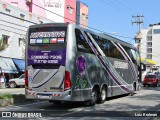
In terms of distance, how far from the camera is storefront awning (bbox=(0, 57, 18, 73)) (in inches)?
1559

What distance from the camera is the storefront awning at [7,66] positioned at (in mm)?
39594

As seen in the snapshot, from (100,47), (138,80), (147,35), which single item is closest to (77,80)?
(100,47)

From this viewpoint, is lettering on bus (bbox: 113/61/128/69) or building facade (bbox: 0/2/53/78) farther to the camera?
building facade (bbox: 0/2/53/78)

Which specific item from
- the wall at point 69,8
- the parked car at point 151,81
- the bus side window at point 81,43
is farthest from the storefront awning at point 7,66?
the bus side window at point 81,43

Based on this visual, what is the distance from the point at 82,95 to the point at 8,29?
26472 millimetres

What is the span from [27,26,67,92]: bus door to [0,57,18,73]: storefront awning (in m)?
23.4

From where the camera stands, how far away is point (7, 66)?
40375 mm

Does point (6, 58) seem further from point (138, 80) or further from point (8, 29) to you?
point (138, 80)

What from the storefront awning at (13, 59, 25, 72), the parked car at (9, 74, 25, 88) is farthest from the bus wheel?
the storefront awning at (13, 59, 25, 72)

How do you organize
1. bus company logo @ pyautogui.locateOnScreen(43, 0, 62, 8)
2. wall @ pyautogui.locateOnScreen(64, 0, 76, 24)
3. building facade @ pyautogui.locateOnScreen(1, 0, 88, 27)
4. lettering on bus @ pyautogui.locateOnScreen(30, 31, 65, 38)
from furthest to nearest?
bus company logo @ pyautogui.locateOnScreen(43, 0, 62, 8), wall @ pyautogui.locateOnScreen(64, 0, 76, 24), building facade @ pyautogui.locateOnScreen(1, 0, 88, 27), lettering on bus @ pyautogui.locateOnScreen(30, 31, 65, 38)

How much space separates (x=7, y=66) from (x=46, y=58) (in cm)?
2493

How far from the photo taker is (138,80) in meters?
28.2

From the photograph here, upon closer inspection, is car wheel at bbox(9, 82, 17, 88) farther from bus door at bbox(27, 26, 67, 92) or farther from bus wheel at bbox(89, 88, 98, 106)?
bus door at bbox(27, 26, 67, 92)

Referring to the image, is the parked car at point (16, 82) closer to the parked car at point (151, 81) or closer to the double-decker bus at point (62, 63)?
the parked car at point (151, 81)
